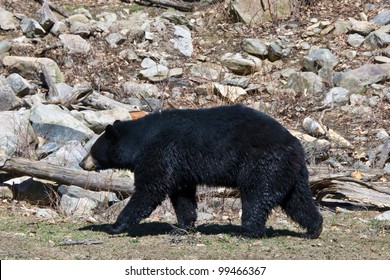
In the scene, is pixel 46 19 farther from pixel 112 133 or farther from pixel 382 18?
pixel 112 133

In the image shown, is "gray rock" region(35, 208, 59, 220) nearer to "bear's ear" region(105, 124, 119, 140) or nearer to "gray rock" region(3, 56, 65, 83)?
"bear's ear" region(105, 124, 119, 140)

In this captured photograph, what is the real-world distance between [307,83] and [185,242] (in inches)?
365

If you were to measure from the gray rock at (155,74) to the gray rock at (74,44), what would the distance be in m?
1.46

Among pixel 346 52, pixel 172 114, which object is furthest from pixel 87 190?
pixel 346 52

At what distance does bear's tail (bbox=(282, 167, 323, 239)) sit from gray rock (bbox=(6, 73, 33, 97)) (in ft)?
27.2

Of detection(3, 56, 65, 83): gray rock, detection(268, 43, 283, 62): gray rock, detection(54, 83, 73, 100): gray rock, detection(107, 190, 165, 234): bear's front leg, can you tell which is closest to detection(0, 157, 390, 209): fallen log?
detection(107, 190, 165, 234): bear's front leg

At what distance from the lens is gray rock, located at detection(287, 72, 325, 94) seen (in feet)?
55.2

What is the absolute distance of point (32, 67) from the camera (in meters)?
16.8

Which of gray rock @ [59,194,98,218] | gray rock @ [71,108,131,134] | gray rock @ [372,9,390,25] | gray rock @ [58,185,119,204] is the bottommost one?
gray rock @ [59,194,98,218]

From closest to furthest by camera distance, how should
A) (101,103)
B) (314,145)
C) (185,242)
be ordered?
(185,242)
(314,145)
(101,103)

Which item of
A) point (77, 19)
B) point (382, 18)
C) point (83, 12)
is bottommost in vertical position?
point (77, 19)

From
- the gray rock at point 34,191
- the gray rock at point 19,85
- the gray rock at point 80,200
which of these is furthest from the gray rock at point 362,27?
the gray rock at point 34,191

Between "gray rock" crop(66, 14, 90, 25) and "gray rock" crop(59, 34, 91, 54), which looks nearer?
"gray rock" crop(59, 34, 91, 54)

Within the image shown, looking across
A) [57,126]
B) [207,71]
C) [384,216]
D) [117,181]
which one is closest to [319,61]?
[207,71]
